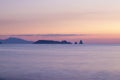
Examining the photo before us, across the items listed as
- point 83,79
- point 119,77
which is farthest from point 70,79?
point 119,77

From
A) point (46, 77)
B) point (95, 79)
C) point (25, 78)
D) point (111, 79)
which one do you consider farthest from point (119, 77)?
point (25, 78)

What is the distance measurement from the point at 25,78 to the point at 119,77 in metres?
7.89

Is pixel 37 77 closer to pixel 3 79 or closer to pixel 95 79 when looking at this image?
pixel 3 79

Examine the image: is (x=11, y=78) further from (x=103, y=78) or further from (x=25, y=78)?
(x=103, y=78)

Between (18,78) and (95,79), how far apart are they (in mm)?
6273

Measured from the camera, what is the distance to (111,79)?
73.6 ft

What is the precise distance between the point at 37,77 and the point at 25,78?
4.19 feet

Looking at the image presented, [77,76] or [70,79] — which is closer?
[70,79]

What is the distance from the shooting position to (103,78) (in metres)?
22.5

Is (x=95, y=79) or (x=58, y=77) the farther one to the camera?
(x=58, y=77)

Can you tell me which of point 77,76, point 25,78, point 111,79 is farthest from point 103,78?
point 25,78

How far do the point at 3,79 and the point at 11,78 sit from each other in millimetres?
878

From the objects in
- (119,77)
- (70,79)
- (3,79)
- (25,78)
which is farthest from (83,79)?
(3,79)

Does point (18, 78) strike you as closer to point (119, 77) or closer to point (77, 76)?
point (77, 76)
